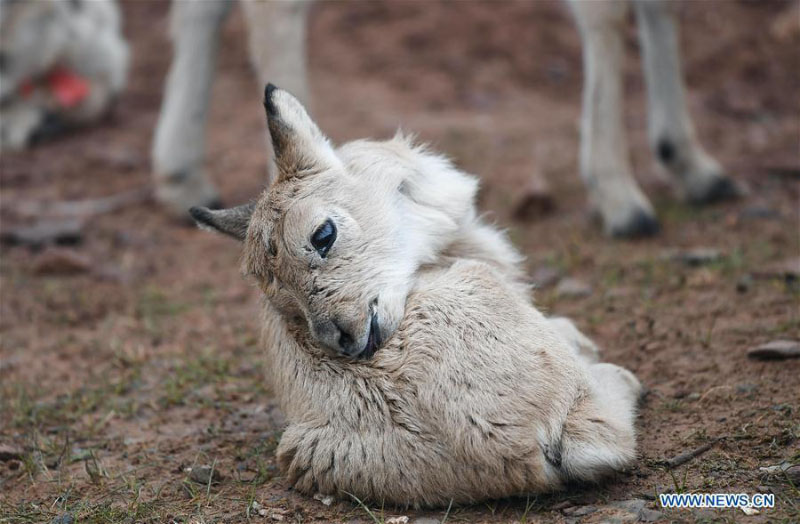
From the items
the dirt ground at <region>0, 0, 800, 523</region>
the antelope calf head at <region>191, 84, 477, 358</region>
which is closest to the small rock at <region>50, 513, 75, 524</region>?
the dirt ground at <region>0, 0, 800, 523</region>

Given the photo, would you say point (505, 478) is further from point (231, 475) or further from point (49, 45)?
point (49, 45)

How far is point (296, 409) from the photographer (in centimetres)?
358

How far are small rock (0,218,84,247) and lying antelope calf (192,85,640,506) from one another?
3.47 metres

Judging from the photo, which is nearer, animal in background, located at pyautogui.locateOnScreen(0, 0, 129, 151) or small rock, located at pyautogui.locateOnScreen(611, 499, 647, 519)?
small rock, located at pyautogui.locateOnScreen(611, 499, 647, 519)

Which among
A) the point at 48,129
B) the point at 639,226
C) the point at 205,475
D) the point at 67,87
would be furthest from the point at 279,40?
the point at 67,87

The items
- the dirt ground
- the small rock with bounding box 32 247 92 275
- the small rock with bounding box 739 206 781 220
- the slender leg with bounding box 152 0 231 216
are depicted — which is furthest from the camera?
the slender leg with bounding box 152 0 231 216

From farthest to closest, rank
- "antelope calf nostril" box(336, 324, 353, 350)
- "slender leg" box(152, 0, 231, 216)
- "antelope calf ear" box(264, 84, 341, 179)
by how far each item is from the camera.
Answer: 1. "slender leg" box(152, 0, 231, 216)
2. "antelope calf ear" box(264, 84, 341, 179)
3. "antelope calf nostril" box(336, 324, 353, 350)

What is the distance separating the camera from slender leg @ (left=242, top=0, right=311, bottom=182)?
240 inches

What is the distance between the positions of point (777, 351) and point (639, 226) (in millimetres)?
2142

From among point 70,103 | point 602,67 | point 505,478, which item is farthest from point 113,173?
point 505,478

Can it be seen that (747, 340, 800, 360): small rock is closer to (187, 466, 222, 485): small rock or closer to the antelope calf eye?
the antelope calf eye

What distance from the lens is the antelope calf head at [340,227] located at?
11.3 feet

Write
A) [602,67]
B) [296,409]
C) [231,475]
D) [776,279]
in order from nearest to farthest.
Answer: [296,409]
[231,475]
[776,279]
[602,67]

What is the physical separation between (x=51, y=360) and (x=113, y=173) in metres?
3.73
